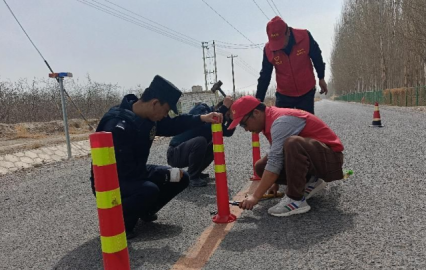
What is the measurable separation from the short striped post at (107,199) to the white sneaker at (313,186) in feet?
7.09

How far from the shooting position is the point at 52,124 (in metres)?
19.4

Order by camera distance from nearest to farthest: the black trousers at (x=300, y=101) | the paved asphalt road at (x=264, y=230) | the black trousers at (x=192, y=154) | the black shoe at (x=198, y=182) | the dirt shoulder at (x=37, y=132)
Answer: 1. the paved asphalt road at (x=264, y=230)
2. the black trousers at (x=300, y=101)
3. the black trousers at (x=192, y=154)
4. the black shoe at (x=198, y=182)
5. the dirt shoulder at (x=37, y=132)

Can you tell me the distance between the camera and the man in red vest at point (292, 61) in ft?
14.4

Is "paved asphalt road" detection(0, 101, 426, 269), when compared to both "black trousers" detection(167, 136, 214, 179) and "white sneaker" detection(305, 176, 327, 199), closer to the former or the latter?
"white sneaker" detection(305, 176, 327, 199)

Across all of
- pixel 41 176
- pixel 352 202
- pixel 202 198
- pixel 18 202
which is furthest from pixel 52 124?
pixel 352 202

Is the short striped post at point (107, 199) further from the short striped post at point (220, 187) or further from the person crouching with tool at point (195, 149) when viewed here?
the person crouching with tool at point (195, 149)

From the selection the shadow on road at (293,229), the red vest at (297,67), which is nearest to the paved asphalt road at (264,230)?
the shadow on road at (293,229)

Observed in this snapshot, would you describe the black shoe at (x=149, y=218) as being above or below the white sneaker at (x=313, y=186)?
below

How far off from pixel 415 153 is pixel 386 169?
53.5 inches

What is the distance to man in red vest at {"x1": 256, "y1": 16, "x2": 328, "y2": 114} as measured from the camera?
438cm

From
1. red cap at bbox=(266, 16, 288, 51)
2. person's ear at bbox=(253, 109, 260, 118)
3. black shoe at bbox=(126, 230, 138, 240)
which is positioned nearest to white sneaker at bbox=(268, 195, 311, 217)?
person's ear at bbox=(253, 109, 260, 118)

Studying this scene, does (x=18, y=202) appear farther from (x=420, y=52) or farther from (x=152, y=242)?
(x=420, y=52)

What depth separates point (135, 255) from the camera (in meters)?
2.73

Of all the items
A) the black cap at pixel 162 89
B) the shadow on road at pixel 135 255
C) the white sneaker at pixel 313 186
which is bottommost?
the shadow on road at pixel 135 255
